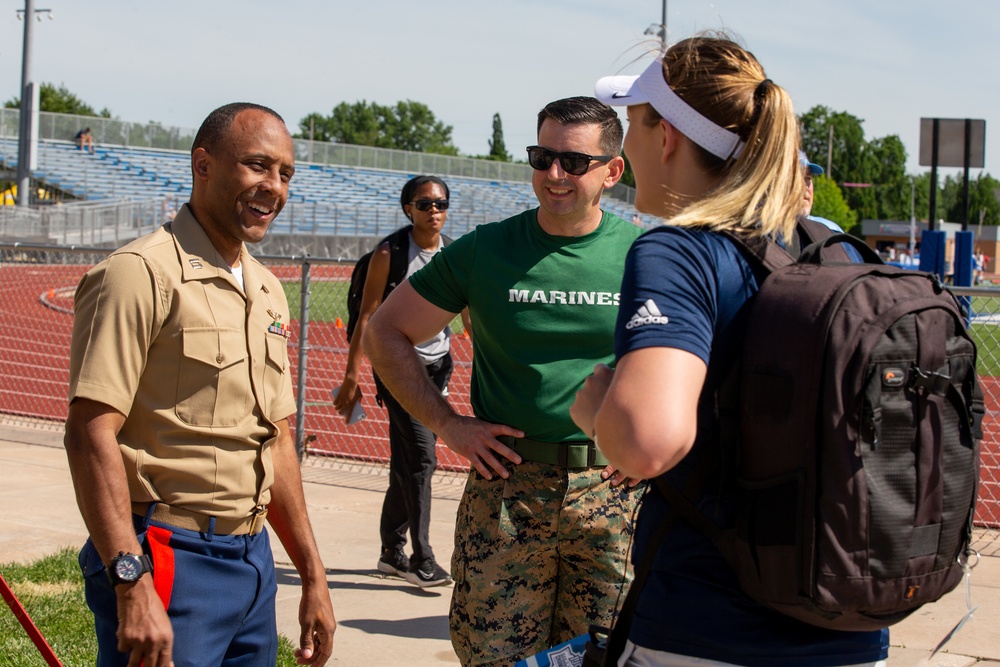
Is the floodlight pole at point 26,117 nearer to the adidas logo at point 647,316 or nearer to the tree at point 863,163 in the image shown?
the adidas logo at point 647,316

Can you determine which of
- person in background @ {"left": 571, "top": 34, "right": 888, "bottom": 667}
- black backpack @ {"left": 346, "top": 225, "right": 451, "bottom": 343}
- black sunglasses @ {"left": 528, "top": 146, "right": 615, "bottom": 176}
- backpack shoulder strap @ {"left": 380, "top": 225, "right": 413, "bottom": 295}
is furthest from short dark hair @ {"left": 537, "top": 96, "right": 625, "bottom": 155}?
backpack shoulder strap @ {"left": 380, "top": 225, "right": 413, "bottom": 295}

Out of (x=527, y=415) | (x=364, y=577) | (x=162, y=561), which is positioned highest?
(x=527, y=415)

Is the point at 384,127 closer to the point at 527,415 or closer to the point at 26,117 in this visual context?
the point at 26,117

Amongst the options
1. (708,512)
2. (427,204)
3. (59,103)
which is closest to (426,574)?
(427,204)

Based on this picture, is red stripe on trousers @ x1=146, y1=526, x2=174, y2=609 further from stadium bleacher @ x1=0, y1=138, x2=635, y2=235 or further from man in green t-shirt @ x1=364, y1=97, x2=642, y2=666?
stadium bleacher @ x1=0, y1=138, x2=635, y2=235

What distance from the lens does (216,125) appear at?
9.69 feet

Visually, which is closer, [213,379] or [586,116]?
[213,379]

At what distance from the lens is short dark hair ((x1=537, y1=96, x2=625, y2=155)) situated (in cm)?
378

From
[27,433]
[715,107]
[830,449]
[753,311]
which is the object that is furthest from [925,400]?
[27,433]

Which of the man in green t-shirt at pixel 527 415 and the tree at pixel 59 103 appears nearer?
the man in green t-shirt at pixel 527 415

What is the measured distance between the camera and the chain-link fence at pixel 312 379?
8961 millimetres

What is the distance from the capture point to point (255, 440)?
9.52ft

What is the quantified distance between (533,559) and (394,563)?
2895 mm

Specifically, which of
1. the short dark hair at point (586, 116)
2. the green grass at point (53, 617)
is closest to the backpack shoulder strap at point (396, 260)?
the green grass at point (53, 617)
